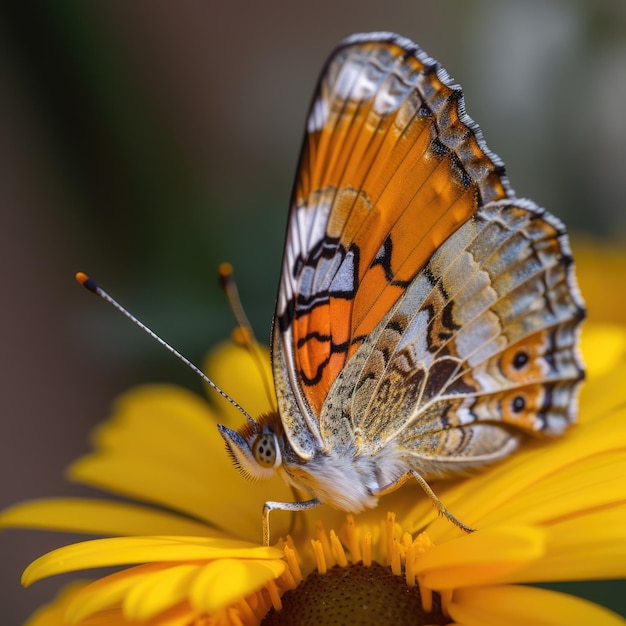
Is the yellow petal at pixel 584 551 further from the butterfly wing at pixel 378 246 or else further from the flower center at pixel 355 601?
the butterfly wing at pixel 378 246

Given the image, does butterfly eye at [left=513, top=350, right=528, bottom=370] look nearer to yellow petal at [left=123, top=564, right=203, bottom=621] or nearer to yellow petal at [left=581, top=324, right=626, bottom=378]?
yellow petal at [left=581, top=324, right=626, bottom=378]

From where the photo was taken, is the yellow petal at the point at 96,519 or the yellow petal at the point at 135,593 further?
the yellow petal at the point at 96,519

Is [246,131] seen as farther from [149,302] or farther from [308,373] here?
[308,373]

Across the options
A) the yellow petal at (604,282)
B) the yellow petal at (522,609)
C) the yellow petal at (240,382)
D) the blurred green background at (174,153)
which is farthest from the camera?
the blurred green background at (174,153)

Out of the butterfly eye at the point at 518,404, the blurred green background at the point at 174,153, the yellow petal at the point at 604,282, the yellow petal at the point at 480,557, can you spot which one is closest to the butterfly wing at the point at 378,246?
the butterfly eye at the point at 518,404

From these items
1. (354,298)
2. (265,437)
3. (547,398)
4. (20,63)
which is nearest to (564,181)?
(547,398)

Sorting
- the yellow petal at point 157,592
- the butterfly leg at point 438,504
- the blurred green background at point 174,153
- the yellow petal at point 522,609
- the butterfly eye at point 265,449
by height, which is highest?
the blurred green background at point 174,153
